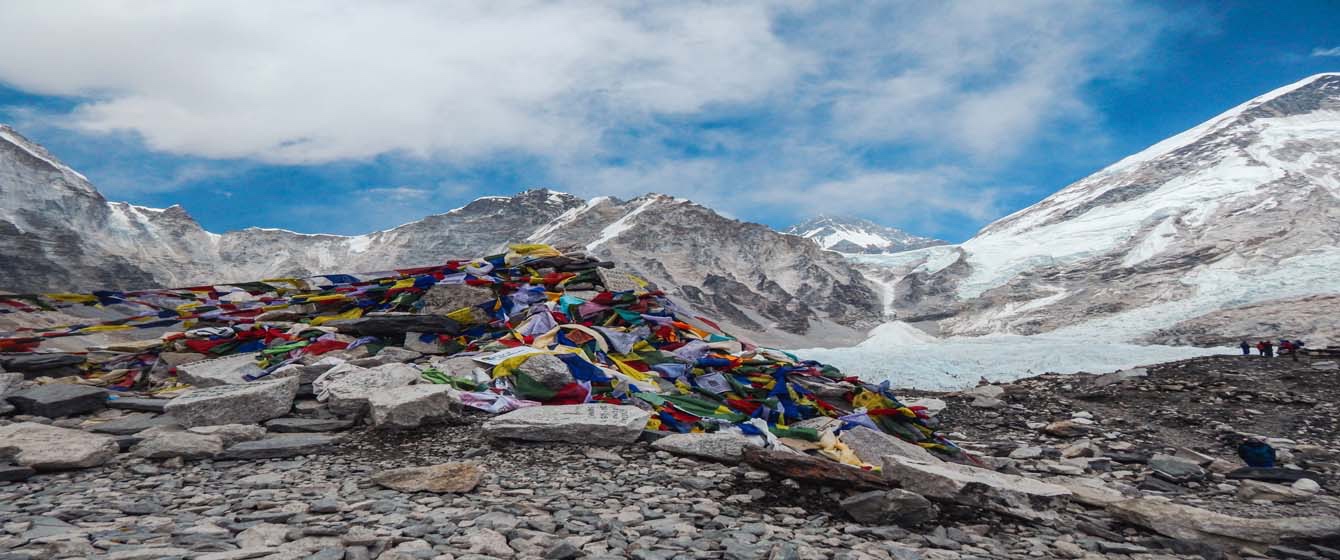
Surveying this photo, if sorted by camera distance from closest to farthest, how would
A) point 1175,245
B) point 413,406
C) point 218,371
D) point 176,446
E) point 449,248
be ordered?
point 176,446
point 413,406
point 218,371
point 1175,245
point 449,248

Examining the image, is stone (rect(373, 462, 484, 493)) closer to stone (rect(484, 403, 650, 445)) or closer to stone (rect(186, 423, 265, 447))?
stone (rect(484, 403, 650, 445))

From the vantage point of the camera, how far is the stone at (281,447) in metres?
4.52

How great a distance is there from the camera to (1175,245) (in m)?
72.6

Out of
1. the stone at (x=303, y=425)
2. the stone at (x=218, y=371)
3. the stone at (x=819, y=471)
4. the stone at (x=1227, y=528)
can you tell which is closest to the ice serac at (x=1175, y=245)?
the stone at (x=1227, y=528)

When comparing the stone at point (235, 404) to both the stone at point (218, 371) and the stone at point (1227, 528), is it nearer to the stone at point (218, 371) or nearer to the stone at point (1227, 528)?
the stone at point (218, 371)

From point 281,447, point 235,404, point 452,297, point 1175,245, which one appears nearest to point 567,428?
point 281,447

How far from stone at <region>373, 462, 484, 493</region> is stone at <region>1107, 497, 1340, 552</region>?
4288mm

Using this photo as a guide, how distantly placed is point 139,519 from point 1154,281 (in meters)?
80.5

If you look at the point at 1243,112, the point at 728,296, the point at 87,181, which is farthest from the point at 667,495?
the point at 1243,112

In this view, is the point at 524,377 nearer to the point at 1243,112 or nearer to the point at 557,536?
the point at 557,536

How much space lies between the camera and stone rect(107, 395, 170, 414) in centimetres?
546

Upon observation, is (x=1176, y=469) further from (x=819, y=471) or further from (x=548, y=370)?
(x=548, y=370)

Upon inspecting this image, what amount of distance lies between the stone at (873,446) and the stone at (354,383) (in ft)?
13.5

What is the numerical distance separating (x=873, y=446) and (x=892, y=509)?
1933 millimetres
